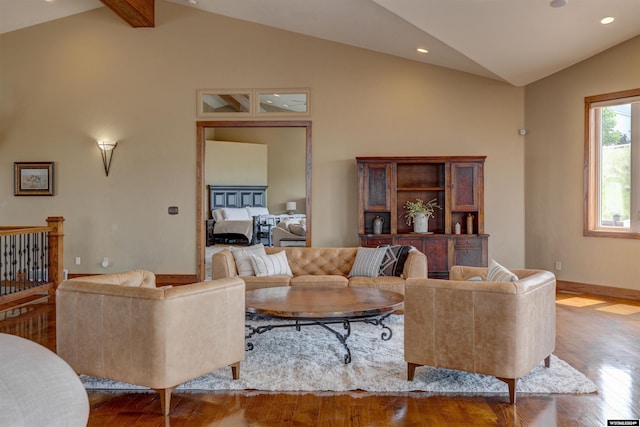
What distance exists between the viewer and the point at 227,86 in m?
7.42

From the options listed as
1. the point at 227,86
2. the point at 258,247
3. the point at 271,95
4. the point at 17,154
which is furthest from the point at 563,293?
the point at 17,154

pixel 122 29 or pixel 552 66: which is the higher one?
pixel 122 29

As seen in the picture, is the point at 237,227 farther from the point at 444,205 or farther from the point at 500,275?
the point at 500,275

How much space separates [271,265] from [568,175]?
424cm

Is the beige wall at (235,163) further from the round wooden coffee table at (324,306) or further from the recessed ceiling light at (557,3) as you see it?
the recessed ceiling light at (557,3)

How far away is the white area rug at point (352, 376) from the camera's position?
314 cm

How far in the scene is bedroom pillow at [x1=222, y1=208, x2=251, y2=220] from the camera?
13.0 meters

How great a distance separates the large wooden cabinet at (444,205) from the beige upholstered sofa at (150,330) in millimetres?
4012

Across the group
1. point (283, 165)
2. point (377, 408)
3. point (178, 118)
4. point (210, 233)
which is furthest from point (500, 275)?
point (283, 165)

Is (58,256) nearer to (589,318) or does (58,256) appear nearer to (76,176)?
(76,176)

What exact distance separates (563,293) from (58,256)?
6.58 metres

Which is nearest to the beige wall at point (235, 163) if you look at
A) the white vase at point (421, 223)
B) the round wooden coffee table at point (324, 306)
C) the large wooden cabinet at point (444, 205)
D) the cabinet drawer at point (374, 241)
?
the large wooden cabinet at point (444, 205)

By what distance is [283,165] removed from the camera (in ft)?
48.2

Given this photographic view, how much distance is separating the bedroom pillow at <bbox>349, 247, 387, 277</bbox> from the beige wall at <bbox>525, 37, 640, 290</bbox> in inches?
114
